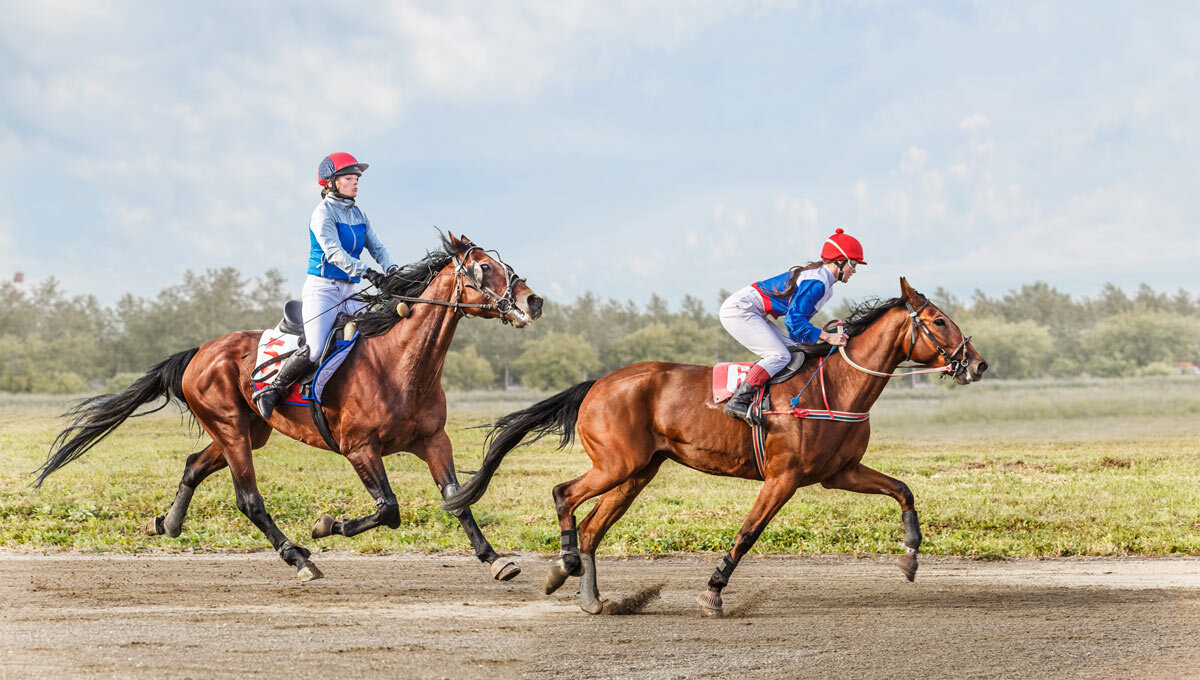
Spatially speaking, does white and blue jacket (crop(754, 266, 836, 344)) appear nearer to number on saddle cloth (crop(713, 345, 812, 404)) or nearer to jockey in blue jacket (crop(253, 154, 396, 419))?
number on saddle cloth (crop(713, 345, 812, 404))

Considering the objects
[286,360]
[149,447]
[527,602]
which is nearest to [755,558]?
[527,602]

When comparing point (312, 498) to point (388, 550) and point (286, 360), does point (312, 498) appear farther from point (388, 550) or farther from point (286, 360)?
point (286, 360)

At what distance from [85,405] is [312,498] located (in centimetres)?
339

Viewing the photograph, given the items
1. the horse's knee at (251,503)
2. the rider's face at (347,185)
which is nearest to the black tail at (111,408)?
the horse's knee at (251,503)

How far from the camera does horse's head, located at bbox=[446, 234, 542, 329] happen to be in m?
7.11

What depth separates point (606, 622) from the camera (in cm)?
661

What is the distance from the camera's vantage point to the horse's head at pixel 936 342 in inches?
279

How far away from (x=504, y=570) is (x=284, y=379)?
2163mm

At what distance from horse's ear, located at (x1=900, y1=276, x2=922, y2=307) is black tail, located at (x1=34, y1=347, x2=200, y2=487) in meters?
5.94

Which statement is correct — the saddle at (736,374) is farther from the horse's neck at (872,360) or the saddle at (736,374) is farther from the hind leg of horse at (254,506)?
the hind leg of horse at (254,506)

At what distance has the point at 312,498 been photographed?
40.1 feet

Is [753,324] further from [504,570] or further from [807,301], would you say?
[504,570]

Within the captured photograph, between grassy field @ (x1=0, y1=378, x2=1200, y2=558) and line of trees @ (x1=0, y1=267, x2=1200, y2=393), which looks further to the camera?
line of trees @ (x1=0, y1=267, x2=1200, y2=393)

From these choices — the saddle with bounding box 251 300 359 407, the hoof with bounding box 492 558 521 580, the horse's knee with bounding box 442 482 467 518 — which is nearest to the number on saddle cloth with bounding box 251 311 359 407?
the saddle with bounding box 251 300 359 407
